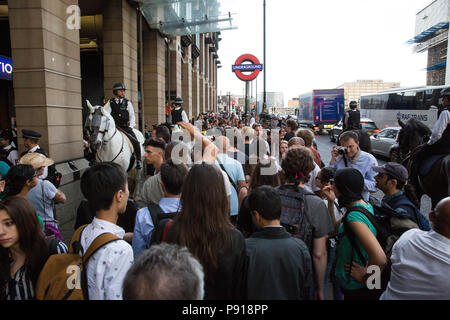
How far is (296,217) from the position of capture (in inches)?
117

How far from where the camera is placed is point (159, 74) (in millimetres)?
17953

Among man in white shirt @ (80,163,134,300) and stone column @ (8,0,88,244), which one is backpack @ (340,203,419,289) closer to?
man in white shirt @ (80,163,134,300)

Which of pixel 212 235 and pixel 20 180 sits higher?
pixel 20 180

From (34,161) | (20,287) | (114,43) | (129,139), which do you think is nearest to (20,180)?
(34,161)

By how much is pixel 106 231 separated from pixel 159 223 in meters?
0.42


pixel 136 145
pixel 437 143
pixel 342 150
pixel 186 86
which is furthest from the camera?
pixel 186 86

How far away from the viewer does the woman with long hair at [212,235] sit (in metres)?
2.18

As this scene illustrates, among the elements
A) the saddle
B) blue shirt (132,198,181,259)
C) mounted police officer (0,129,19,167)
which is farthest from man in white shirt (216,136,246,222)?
mounted police officer (0,129,19,167)

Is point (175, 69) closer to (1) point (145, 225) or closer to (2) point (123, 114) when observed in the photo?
(2) point (123, 114)

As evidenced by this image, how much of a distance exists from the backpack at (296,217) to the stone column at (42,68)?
261 inches

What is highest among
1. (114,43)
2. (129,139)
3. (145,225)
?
(114,43)
